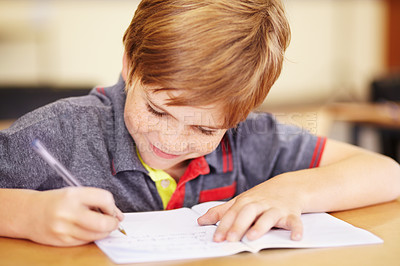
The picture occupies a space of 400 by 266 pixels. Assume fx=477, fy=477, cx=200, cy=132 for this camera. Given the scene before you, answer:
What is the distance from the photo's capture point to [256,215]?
2.21 ft

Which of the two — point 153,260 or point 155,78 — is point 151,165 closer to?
point 155,78

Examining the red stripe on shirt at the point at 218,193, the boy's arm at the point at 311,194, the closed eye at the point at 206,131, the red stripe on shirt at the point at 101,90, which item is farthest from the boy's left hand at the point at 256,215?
the red stripe on shirt at the point at 101,90

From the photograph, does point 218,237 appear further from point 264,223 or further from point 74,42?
point 74,42

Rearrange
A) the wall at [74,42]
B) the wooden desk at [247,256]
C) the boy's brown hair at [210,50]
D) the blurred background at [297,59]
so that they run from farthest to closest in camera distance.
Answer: the wall at [74,42]
the blurred background at [297,59]
the boy's brown hair at [210,50]
the wooden desk at [247,256]

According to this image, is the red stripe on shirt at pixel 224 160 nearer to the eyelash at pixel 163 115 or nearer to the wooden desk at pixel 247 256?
the eyelash at pixel 163 115

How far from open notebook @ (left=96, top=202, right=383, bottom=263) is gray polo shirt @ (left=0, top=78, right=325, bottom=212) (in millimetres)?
144

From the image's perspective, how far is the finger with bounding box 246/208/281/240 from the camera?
640mm

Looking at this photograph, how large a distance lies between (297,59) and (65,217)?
252cm

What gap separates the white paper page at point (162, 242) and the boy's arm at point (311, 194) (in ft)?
0.08

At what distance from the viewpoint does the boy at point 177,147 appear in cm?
64

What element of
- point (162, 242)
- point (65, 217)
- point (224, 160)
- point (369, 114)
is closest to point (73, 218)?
point (65, 217)

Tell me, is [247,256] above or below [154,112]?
below

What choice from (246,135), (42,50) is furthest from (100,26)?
(246,135)

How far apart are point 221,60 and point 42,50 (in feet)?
13.2
